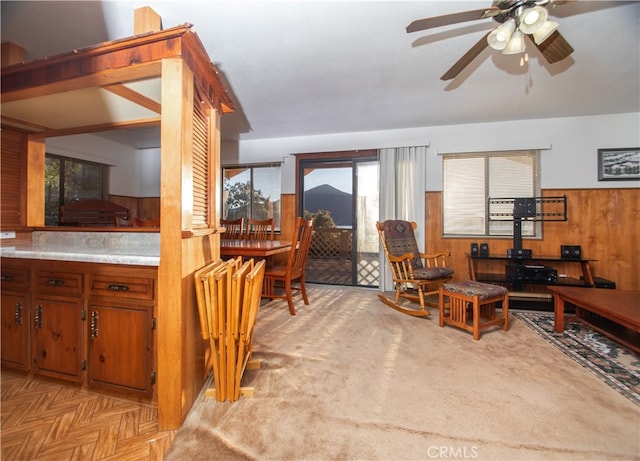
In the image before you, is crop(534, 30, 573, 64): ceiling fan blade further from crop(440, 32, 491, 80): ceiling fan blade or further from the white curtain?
Result: the white curtain

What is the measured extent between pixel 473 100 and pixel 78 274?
387 centimetres

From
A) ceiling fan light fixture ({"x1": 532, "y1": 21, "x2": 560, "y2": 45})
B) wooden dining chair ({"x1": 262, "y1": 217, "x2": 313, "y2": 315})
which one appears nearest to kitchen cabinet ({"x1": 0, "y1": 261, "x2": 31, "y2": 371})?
wooden dining chair ({"x1": 262, "y1": 217, "x2": 313, "y2": 315})

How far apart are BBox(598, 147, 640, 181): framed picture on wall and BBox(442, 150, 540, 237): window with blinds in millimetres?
709

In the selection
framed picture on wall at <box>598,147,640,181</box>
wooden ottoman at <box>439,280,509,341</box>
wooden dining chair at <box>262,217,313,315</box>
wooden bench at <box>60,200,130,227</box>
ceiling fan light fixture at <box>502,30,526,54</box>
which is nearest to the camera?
ceiling fan light fixture at <box>502,30,526,54</box>

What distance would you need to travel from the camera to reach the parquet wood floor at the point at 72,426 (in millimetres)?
1190

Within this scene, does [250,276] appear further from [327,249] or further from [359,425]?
[327,249]

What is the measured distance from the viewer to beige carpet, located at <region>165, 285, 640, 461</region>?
46.7 inches

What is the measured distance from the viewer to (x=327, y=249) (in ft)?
16.0

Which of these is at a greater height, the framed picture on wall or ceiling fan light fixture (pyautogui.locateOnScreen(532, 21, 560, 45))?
ceiling fan light fixture (pyautogui.locateOnScreen(532, 21, 560, 45))

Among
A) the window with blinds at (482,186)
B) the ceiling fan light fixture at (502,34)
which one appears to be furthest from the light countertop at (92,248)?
the window with blinds at (482,186)

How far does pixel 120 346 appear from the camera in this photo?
4.84 ft

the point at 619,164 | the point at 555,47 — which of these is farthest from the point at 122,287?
the point at 619,164

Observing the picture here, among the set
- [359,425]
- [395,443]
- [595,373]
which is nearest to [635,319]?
[595,373]

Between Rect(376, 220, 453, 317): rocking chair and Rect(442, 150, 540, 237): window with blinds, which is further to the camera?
Rect(442, 150, 540, 237): window with blinds
